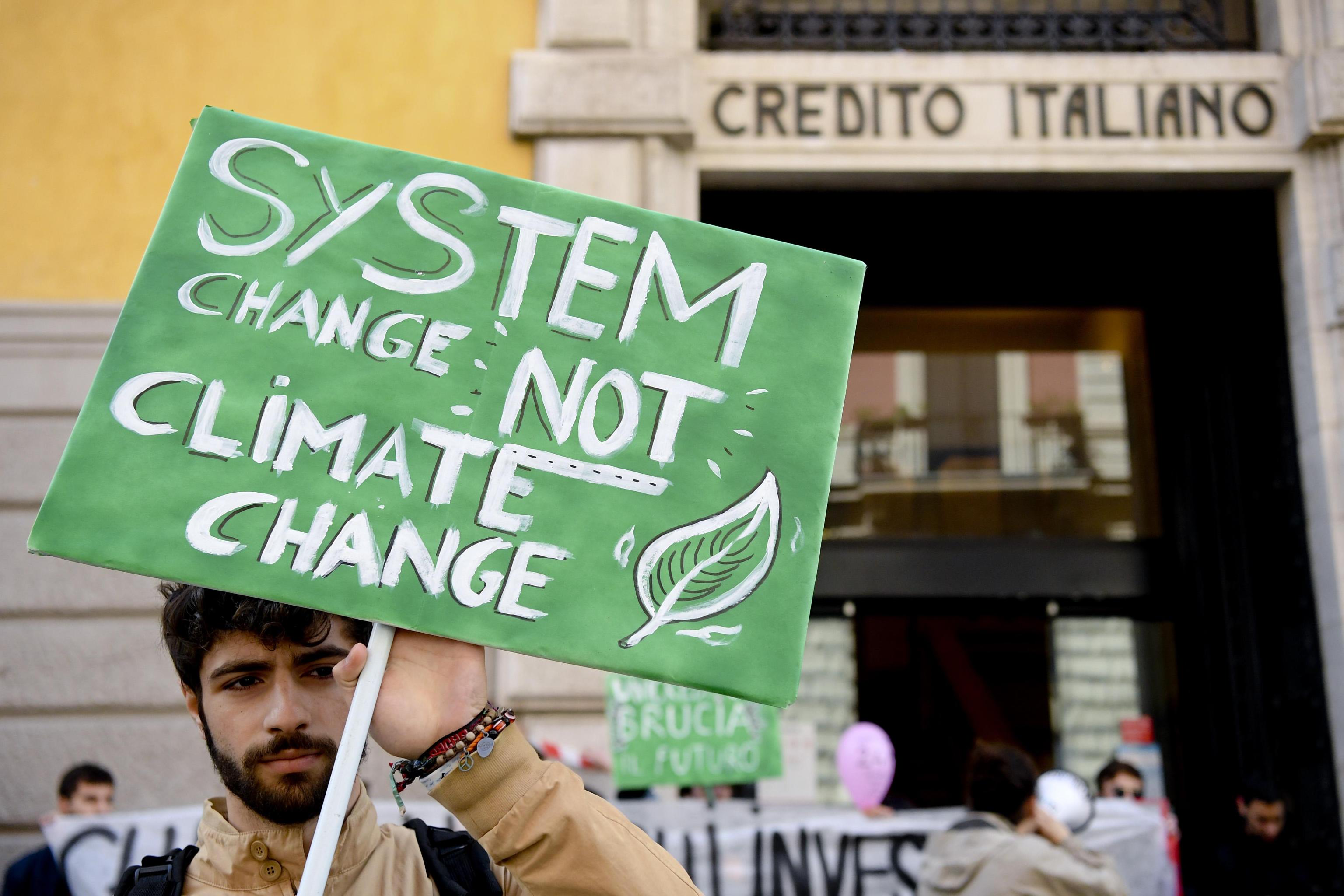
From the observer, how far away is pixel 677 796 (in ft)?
24.8

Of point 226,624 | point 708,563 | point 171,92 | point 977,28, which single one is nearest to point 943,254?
point 977,28

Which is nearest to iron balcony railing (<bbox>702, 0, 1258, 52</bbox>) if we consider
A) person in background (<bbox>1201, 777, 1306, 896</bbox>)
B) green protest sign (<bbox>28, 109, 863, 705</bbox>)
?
person in background (<bbox>1201, 777, 1306, 896</bbox>)

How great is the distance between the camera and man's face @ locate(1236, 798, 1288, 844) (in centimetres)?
684

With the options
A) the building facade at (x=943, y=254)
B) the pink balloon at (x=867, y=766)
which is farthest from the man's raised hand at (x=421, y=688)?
the pink balloon at (x=867, y=766)

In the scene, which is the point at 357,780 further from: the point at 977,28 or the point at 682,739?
the point at 977,28

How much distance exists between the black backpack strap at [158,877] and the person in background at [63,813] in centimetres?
425

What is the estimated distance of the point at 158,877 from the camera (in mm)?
1898

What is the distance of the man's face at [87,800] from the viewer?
5.97 meters

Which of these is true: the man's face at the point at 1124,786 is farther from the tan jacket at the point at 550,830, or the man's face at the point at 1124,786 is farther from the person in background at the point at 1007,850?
the tan jacket at the point at 550,830

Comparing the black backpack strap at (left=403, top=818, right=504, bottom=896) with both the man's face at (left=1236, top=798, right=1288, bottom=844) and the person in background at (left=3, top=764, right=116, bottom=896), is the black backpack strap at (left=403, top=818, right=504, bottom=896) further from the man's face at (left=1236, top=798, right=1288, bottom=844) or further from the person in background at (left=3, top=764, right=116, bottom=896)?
the man's face at (left=1236, top=798, right=1288, bottom=844)

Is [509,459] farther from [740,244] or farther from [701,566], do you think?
[740,244]

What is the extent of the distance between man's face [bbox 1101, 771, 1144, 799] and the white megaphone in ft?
5.95

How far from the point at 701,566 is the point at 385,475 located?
497 millimetres

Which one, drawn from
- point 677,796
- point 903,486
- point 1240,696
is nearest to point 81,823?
point 677,796
